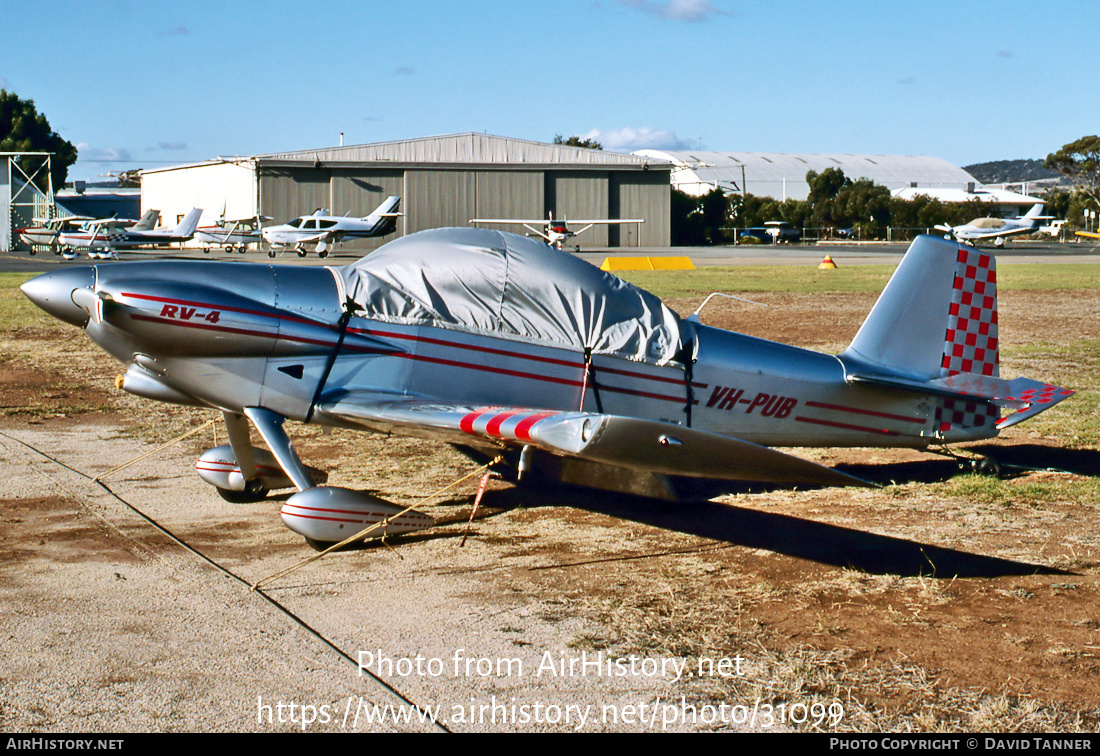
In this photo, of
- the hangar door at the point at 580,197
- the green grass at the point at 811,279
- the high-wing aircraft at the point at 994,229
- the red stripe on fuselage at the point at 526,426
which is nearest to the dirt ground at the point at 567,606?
the red stripe on fuselage at the point at 526,426

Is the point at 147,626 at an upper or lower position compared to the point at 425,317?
lower

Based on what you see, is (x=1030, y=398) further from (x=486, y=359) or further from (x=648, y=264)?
(x=648, y=264)

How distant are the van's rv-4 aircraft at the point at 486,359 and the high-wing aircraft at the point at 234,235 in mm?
49960

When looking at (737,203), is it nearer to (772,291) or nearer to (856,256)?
(856,256)

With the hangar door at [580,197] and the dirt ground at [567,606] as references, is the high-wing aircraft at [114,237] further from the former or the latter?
the dirt ground at [567,606]

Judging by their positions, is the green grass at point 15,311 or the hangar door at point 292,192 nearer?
the green grass at point 15,311

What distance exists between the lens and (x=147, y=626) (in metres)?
4.92

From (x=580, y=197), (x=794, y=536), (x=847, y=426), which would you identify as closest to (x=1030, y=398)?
(x=847, y=426)

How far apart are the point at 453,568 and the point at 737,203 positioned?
262 ft

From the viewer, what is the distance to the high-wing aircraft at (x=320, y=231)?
165ft

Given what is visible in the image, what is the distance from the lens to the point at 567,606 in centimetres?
530

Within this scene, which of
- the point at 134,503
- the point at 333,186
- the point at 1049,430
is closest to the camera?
the point at 134,503
